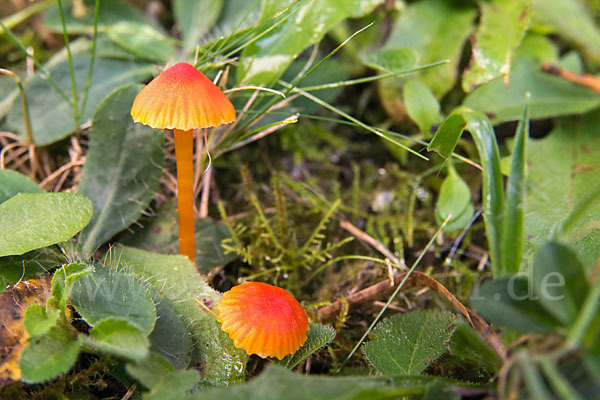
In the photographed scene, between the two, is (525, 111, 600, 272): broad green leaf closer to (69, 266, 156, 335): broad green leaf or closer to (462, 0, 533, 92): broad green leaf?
(462, 0, 533, 92): broad green leaf

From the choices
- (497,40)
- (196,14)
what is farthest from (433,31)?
(196,14)

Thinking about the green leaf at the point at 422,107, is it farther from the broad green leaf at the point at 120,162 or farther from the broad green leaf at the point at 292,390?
→ the broad green leaf at the point at 292,390

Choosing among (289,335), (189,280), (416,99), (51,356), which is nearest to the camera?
(51,356)

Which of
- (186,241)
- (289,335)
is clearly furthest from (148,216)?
(289,335)

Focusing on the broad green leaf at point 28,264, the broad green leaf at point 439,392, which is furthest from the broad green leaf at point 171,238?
the broad green leaf at point 439,392

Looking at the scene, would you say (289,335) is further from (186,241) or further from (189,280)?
(186,241)

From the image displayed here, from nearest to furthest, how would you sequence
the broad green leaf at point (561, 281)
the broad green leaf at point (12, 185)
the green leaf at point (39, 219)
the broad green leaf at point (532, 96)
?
the broad green leaf at point (561, 281) → the green leaf at point (39, 219) → the broad green leaf at point (12, 185) → the broad green leaf at point (532, 96)
